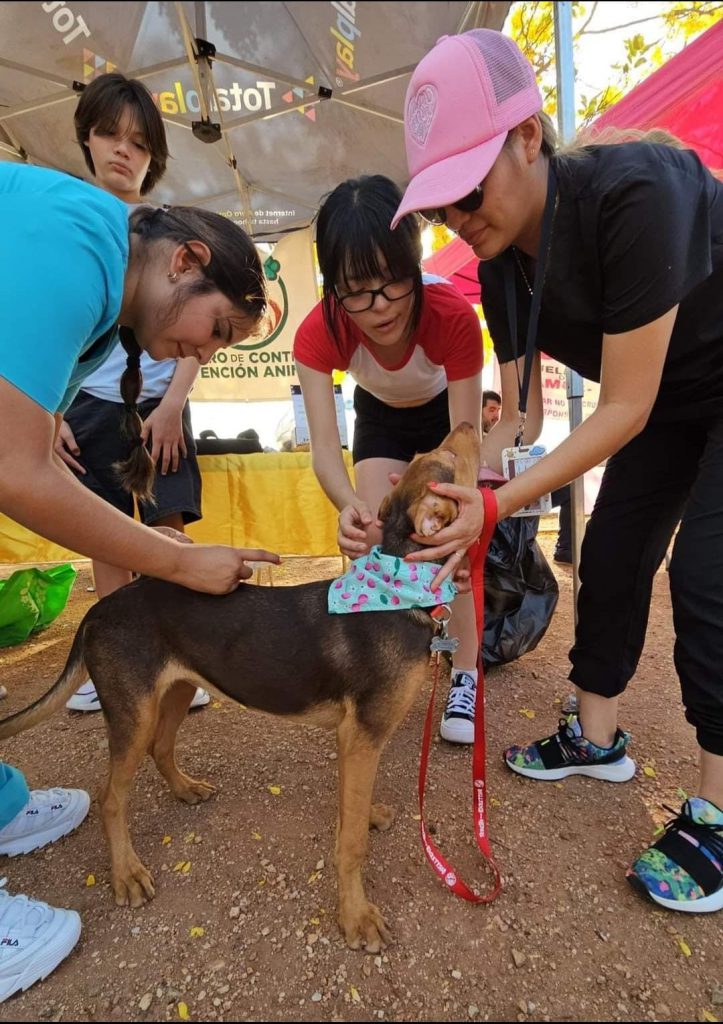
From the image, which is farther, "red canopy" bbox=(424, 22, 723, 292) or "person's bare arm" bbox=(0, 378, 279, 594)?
"red canopy" bbox=(424, 22, 723, 292)

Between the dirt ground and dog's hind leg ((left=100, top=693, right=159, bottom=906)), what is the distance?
13cm

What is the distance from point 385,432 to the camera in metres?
3.58

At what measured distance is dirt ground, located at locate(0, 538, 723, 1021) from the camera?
1.90m

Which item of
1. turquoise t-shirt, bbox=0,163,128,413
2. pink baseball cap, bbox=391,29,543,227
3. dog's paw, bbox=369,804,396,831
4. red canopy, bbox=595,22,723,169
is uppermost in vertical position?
red canopy, bbox=595,22,723,169

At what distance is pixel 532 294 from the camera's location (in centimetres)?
239

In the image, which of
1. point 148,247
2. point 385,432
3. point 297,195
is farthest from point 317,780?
point 297,195

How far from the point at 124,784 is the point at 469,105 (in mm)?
2898

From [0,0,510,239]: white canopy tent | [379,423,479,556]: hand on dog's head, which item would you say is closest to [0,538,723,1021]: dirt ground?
[379,423,479,556]: hand on dog's head

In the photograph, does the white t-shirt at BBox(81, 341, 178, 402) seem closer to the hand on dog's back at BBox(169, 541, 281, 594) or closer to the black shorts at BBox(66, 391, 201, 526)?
the black shorts at BBox(66, 391, 201, 526)

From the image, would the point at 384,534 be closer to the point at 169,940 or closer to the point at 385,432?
the point at 385,432

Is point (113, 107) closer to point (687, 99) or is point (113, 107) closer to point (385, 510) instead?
point (385, 510)

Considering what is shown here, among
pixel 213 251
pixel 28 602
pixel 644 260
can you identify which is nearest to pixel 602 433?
pixel 644 260

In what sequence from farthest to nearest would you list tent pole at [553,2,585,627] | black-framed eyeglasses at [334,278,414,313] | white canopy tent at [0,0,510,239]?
white canopy tent at [0,0,510,239] → tent pole at [553,2,585,627] → black-framed eyeglasses at [334,278,414,313]

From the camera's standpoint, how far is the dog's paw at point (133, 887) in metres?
2.31
